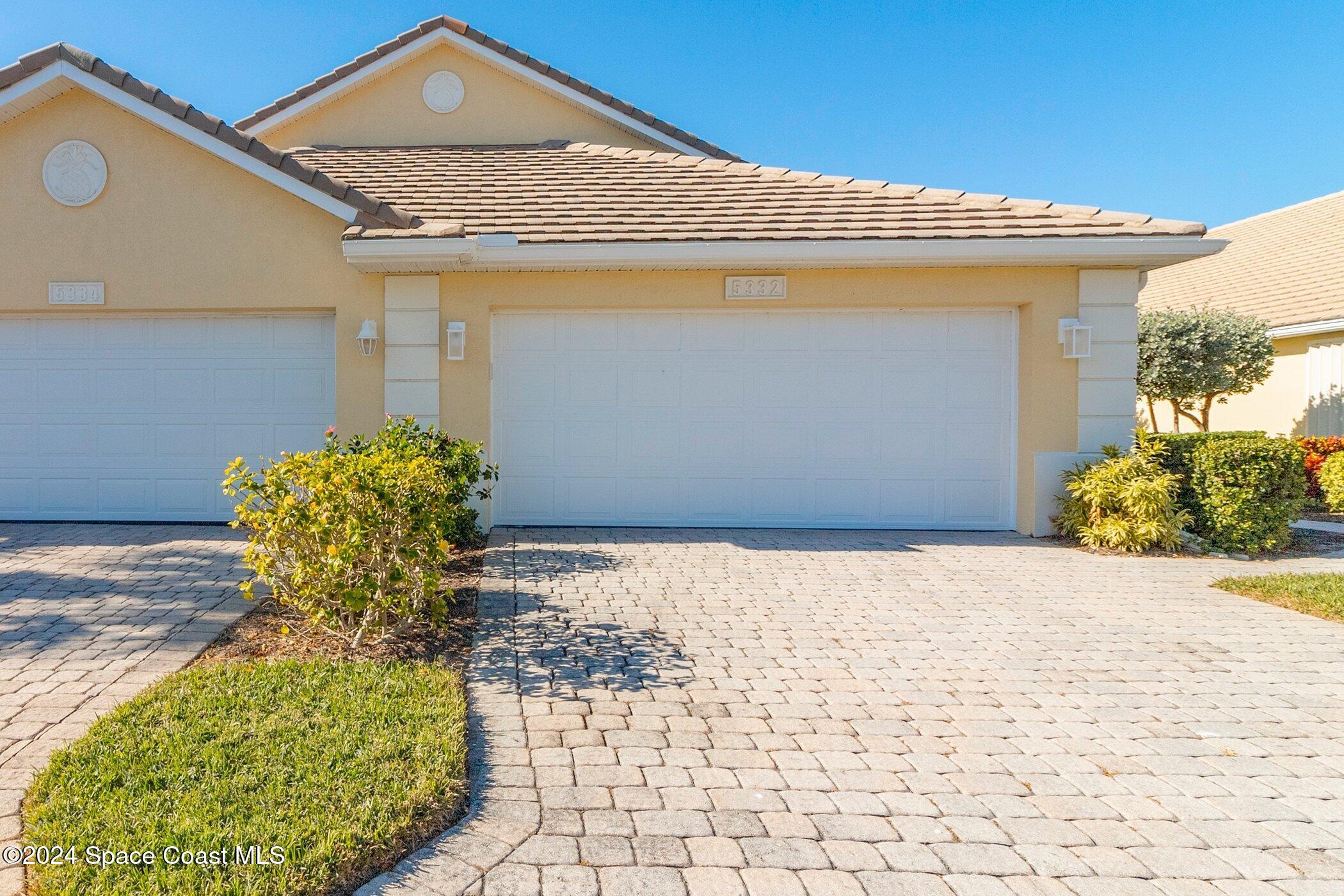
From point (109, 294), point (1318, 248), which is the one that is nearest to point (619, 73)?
point (109, 294)

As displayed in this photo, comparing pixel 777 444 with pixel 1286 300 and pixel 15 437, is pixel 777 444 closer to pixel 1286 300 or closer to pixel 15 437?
pixel 15 437

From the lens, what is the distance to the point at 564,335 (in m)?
8.55

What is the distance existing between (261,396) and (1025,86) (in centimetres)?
1323

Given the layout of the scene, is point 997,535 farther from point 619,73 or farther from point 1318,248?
point 1318,248

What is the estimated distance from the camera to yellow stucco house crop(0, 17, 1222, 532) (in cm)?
791

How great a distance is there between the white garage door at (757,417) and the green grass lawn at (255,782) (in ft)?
16.0

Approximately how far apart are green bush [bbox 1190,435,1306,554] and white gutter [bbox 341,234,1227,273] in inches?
81.3

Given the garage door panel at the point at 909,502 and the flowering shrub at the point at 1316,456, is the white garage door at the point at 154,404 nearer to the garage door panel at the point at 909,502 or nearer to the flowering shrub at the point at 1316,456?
the garage door panel at the point at 909,502

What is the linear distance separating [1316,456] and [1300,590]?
24.4 feet

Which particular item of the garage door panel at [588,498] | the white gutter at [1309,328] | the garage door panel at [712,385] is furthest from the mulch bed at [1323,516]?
the garage door panel at [588,498]

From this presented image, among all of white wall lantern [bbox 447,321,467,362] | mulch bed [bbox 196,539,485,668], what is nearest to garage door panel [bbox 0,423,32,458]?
white wall lantern [bbox 447,321,467,362]

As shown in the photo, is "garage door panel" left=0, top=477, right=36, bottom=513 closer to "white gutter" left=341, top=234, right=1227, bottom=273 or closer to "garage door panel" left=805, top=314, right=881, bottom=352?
"white gutter" left=341, top=234, right=1227, bottom=273

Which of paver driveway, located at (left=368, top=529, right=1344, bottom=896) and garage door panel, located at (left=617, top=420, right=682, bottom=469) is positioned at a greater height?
garage door panel, located at (left=617, top=420, right=682, bottom=469)

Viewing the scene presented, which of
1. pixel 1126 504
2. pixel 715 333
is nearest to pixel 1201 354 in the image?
pixel 1126 504
